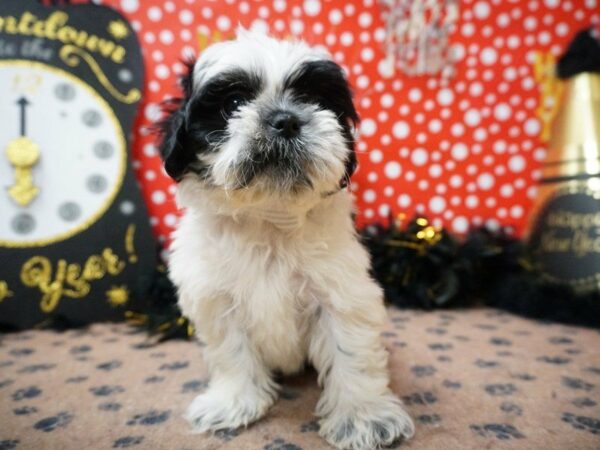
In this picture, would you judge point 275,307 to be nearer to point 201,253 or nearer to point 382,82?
point 201,253

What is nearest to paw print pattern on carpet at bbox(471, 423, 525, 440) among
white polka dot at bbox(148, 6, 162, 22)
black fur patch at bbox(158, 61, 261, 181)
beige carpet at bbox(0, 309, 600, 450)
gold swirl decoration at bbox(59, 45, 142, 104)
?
beige carpet at bbox(0, 309, 600, 450)

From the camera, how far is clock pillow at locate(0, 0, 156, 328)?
158 cm

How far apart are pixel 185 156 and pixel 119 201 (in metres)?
0.90

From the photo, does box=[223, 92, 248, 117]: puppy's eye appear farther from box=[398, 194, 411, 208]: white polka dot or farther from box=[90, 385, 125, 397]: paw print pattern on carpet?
box=[398, 194, 411, 208]: white polka dot

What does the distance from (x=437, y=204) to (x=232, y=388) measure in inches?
57.6

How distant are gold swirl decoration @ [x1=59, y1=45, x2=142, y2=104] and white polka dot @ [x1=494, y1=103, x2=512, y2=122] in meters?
1.67

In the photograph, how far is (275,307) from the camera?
3.10 ft

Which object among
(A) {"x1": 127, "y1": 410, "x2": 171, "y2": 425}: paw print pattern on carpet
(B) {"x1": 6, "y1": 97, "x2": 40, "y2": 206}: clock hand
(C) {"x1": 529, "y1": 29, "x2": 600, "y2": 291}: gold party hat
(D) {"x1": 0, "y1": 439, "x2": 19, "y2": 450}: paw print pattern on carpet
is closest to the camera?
(D) {"x1": 0, "y1": 439, "x2": 19, "y2": 450}: paw print pattern on carpet

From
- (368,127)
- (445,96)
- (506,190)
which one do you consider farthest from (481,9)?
(506,190)

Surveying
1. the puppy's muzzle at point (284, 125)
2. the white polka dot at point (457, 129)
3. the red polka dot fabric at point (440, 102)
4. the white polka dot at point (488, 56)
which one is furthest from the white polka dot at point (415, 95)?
the puppy's muzzle at point (284, 125)

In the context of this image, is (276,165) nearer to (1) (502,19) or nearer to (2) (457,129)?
(2) (457,129)

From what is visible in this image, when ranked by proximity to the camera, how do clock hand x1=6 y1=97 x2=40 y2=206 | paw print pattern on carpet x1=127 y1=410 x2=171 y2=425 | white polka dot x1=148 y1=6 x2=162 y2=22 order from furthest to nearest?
1. white polka dot x1=148 y1=6 x2=162 y2=22
2. clock hand x1=6 y1=97 x2=40 y2=206
3. paw print pattern on carpet x1=127 y1=410 x2=171 y2=425

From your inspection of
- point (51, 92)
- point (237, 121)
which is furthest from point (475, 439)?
point (51, 92)

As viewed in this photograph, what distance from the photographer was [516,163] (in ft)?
6.70
